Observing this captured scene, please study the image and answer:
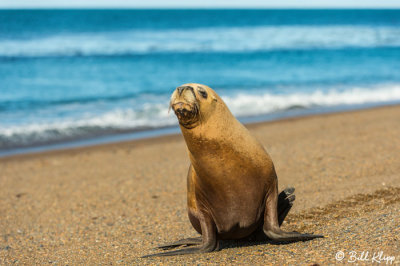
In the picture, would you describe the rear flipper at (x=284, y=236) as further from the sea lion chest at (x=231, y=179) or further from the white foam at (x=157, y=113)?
the white foam at (x=157, y=113)

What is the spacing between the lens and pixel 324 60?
2500cm

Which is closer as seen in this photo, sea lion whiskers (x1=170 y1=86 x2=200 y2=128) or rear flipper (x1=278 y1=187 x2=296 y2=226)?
sea lion whiskers (x1=170 y1=86 x2=200 y2=128)

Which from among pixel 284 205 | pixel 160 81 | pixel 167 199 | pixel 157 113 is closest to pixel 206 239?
pixel 284 205

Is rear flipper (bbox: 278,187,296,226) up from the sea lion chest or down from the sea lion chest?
down

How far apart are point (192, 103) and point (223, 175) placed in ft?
1.89

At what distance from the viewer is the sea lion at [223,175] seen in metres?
3.42

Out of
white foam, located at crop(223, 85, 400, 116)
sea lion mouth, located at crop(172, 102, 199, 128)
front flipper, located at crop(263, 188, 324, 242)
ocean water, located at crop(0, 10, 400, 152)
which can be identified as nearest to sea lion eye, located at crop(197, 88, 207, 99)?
sea lion mouth, located at crop(172, 102, 199, 128)

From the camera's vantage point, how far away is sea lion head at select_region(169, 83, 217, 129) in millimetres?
3262

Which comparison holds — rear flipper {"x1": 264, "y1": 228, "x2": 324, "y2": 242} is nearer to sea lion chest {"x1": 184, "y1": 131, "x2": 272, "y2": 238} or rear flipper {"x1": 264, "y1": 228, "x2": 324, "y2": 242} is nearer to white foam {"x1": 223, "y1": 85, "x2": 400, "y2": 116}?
sea lion chest {"x1": 184, "y1": 131, "x2": 272, "y2": 238}

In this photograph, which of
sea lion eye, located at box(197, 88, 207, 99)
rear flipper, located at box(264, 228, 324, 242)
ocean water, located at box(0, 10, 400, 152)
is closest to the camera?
sea lion eye, located at box(197, 88, 207, 99)

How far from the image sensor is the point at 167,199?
6.02m

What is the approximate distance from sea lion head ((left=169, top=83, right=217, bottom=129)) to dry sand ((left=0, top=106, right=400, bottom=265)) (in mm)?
999

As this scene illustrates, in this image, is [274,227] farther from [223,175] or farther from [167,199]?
[167,199]

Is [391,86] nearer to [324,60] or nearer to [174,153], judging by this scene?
[324,60]
